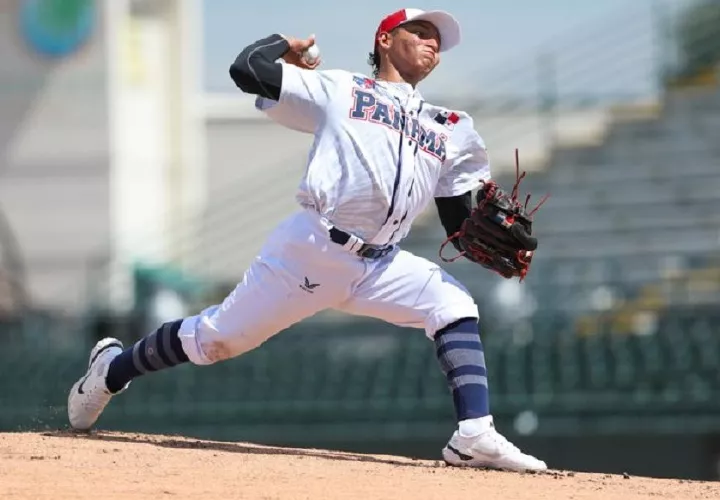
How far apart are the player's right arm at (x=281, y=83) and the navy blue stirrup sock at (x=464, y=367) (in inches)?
37.7

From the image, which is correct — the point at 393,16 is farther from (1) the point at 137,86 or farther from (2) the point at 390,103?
(1) the point at 137,86

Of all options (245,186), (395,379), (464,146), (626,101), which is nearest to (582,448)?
(395,379)

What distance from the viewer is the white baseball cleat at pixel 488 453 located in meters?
6.21

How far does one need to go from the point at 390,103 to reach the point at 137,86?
16.1 m

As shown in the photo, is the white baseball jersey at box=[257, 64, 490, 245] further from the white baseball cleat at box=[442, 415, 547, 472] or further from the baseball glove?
the white baseball cleat at box=[442, 415, 547, 472]

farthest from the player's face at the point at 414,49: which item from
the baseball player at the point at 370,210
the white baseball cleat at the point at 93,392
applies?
the white baseball cleat at the point at 93,392

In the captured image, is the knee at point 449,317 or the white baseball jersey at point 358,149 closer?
the white baseball jersey at point 358,149

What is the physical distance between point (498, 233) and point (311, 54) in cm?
101

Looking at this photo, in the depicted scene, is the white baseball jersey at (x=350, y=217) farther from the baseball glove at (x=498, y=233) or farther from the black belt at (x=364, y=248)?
the baseball glove at (x=498, y=233)

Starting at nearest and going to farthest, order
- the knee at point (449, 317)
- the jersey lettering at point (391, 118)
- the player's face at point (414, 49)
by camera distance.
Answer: the jersey lettering at point (391, 118) < the knee at point (449, 317) < the player's face at point (414, 49)

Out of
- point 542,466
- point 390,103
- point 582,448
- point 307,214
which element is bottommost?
point 582,448

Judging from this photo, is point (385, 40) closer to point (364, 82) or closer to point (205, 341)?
point (364, 82)

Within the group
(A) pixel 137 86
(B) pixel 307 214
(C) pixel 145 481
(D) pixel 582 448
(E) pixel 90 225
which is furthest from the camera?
(A) pixel 137 86

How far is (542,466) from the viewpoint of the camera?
250 inches
